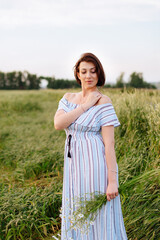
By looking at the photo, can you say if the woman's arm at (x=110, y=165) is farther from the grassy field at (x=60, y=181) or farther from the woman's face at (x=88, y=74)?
the woman's face at (x=88, y=74)

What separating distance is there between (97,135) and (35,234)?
1.41 m

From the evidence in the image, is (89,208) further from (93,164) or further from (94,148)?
(94,148)

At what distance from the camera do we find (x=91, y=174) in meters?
1.58

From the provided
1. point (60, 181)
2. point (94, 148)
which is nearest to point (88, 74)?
point (94, 148)

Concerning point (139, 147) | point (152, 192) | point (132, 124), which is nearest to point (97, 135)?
point (152, 192)

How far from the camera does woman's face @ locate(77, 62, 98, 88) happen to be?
5.30 feet

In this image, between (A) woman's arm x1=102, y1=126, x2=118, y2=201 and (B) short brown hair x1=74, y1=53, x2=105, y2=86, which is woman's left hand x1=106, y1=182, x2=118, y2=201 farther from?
(B) short brown hair x1=74, y1=53, x2=105, y2=86

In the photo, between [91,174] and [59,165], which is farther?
[59,165]

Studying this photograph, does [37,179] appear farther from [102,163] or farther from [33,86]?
[33,86]

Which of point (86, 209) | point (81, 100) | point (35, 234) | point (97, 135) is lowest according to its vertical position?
point (35, 234)

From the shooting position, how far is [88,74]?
1.61 meters

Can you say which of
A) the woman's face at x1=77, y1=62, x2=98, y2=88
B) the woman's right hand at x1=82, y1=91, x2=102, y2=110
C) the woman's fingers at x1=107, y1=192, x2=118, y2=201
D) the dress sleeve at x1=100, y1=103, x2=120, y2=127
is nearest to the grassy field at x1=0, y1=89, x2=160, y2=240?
the woman's fingers at x1=107, y1=192, x2=118, y2=201

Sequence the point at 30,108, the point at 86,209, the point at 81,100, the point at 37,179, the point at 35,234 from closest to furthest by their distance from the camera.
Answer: the point at 86,209 → the point at 81,100 → the point at 35,234 → the point at 37,179 → the point at 30,108

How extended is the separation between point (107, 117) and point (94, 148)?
0.22 m
